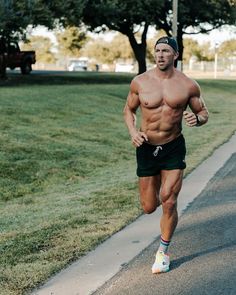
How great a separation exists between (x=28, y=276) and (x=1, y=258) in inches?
24.7

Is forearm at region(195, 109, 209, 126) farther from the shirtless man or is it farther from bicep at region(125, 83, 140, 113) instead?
bicep at region(125, 83, 140, 113)

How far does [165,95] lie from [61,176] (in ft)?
19.6

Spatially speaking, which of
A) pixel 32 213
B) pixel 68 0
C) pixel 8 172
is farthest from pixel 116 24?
pixel 32 213

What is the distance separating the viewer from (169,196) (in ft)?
16.6

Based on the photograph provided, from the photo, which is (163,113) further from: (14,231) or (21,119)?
(21,119)

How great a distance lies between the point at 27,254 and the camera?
557cm

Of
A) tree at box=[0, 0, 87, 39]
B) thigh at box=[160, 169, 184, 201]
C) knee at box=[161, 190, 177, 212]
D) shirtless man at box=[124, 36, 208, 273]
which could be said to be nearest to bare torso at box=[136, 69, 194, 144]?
shirtless man at box=[124, 36, 208, 273]

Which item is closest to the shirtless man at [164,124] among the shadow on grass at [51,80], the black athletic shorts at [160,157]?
the black athletic shorts at [160,157]

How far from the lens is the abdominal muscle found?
507 centimetres

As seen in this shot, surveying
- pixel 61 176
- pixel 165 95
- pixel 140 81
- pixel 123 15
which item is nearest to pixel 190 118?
pixel 165 95

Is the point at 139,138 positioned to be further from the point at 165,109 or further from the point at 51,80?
the point at 51,80

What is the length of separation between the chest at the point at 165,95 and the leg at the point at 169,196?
1.83ft

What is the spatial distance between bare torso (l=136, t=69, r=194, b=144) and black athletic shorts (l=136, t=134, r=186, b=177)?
0.17ft

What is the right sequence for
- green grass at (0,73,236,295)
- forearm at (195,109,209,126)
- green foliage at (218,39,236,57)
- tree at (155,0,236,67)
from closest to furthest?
1. forearm at (195,109,209,126)
2. green grass at (0,73,236,295)
3. tree at (155,0,236,67)
4. green foliage at (218,39,236,57)
